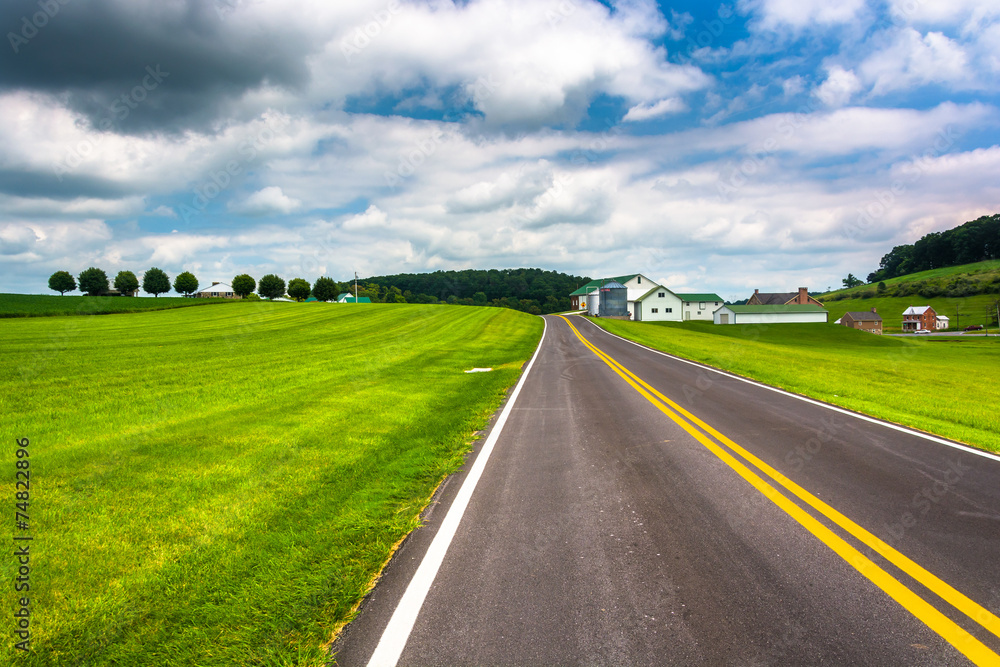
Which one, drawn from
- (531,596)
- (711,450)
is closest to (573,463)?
(711,450)

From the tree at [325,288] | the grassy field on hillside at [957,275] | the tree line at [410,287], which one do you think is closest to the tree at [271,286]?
the tree line at [410,287]

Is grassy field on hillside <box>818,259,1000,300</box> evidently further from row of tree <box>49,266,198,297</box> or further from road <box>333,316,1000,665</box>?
row of tree <box>49,266,198,297</box>

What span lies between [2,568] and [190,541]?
4.18ft

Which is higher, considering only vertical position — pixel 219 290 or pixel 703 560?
pixel 219 290

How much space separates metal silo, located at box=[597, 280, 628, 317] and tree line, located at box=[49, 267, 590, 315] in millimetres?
28840

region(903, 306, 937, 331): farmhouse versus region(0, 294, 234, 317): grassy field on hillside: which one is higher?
region(0, 294, 234, 317): grassy field on hillside

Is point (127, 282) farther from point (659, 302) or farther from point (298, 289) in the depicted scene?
point (659, 302)

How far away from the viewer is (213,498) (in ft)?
16.9

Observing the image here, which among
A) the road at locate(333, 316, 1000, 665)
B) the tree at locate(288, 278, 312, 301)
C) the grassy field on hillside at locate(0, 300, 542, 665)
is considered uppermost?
the tree at locate(288, 278, 312, 301)

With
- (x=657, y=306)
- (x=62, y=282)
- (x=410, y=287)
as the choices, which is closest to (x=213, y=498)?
(x=657, y=306)

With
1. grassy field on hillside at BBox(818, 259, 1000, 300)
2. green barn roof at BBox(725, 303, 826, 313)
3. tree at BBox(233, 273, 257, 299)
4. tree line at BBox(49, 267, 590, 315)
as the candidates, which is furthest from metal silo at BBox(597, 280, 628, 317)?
grassy field on hillside at BBox(818, 259, 1000, 300)

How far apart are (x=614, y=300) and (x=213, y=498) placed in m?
85.5

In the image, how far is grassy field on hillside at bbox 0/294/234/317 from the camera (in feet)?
126

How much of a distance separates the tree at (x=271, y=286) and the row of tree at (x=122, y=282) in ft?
39.2
